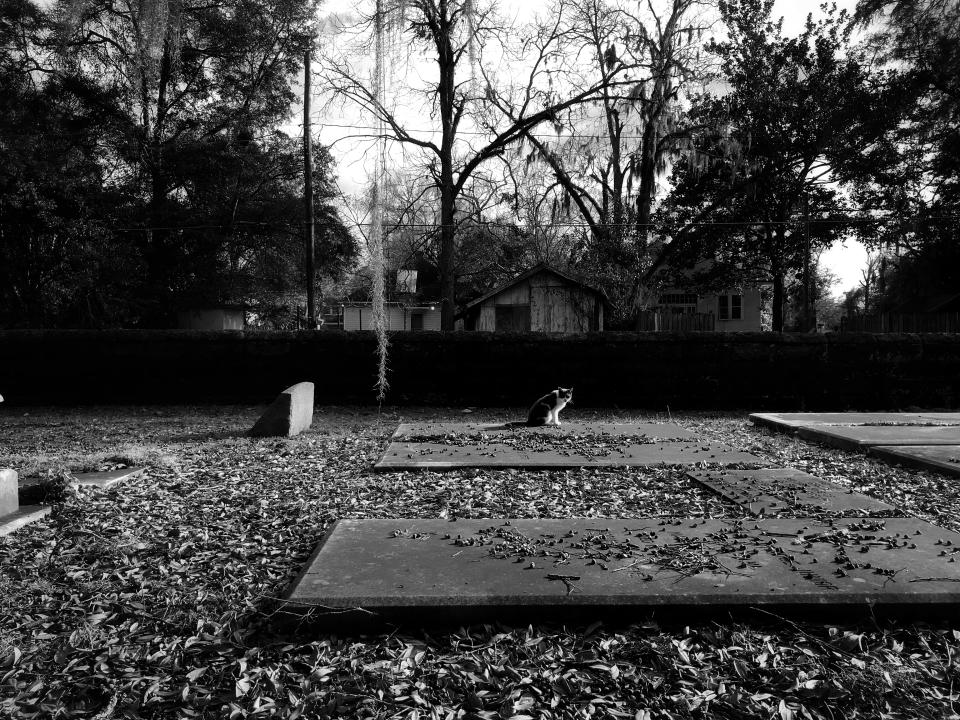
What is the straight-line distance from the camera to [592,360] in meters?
13.9

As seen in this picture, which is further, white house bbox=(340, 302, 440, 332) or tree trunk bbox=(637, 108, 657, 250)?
white house bbox=(340, 302, 440, 332)

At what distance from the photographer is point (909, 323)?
20984 mm

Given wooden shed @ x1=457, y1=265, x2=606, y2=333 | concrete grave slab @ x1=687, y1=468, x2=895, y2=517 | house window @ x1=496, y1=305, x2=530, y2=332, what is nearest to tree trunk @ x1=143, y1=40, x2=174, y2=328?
wooden shed @ x1=457, y1=265, x2=606, y2=333

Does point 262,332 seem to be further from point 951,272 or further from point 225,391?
point 951,272

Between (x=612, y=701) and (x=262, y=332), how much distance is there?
42.2 feet

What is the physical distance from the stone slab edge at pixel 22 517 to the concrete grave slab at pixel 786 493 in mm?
4743

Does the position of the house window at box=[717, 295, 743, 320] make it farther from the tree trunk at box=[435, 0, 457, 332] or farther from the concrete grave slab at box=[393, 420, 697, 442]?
the concrete grave slab at box=[393, 420, 697, 442]

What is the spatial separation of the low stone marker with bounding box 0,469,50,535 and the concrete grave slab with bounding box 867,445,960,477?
7.24 metres

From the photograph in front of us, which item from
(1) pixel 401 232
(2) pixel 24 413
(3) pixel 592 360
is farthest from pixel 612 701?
(1) pixel 401 232

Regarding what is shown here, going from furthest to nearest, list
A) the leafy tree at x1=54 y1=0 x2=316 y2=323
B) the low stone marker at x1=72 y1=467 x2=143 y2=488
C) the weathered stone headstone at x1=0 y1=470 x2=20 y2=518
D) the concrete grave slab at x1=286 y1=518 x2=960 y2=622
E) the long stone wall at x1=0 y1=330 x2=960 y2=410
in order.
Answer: the leafy tree at x1=54 y1=0 x2=316 y2=323 → the long stone wall at x1=0 y1=330 x2=960 y2=410 → the low stone marker at x1=72 y1=467 x2=143 y2=488 → the weathered stone headstone at x1=0 y1=470 x2=20 y2=518 → the concrete grave slab at x1=286 y1=518 x2=960 y2=622

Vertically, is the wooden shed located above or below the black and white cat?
above

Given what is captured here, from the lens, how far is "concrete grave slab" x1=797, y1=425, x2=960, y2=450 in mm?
7773

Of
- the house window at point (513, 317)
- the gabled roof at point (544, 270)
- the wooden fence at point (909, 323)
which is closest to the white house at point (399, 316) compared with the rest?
the house window at point (513, 317)

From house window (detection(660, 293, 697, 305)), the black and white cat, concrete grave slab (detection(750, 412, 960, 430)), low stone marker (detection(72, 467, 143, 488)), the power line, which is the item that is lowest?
low stone marker (detection(72, 467, 143, 488))
